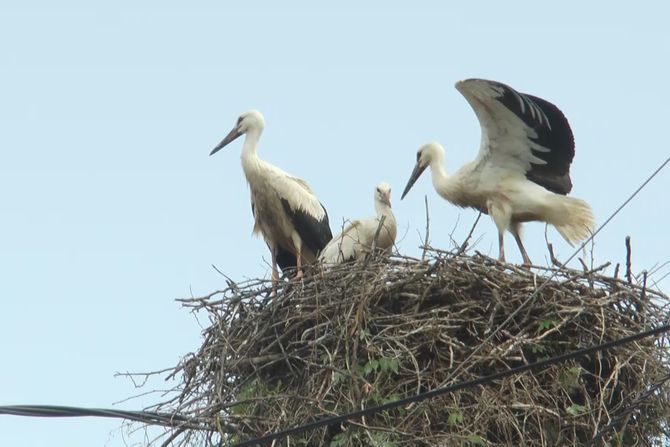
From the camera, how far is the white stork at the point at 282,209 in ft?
37.0

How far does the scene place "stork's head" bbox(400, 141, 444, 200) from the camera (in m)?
11.0

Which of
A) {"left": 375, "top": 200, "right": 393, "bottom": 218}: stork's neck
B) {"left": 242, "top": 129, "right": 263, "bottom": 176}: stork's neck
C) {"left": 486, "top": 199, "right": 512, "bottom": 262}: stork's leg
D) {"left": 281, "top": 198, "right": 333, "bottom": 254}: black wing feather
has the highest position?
{"left": 242, "top": 129, "right": 263, "bottom": 176}: stork's neck

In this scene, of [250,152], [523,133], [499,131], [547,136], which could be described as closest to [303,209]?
[250,152]

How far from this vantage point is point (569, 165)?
34.4 ft

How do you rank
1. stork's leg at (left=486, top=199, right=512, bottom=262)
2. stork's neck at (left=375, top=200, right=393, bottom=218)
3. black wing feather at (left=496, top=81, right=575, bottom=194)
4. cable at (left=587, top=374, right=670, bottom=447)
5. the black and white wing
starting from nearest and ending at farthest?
cable at (left=587, top=374, right=670, bottom=447) < black wing feather at (left=496, top=81, right=575, bottom=194) < stork's leg at (left=486, top=199, right=512, bottom=262) < stork's neck at (left=375, top=200, right=393, bottom=218) < the black and white wing

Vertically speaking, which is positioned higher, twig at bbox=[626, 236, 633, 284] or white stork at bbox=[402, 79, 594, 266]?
white stork at bbox=[402, 79, 594, 266]

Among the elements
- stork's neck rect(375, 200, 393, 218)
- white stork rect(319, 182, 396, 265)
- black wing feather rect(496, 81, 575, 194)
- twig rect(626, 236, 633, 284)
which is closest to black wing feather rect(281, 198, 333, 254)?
white stork rect(319, 182, 396, 265)

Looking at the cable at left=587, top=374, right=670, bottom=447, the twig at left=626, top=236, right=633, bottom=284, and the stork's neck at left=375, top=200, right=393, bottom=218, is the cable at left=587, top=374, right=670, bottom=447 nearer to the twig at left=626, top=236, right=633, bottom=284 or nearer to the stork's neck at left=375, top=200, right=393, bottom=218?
the twig at left=626, top=236, right=633, bottom=284

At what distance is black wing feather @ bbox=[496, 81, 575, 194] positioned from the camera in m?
10.1

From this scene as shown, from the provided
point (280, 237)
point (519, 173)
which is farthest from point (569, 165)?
point (280, 237)

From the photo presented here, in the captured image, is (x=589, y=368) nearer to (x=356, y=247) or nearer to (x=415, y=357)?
(x=415, y=357)

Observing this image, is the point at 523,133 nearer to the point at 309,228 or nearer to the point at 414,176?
the point at 414,176

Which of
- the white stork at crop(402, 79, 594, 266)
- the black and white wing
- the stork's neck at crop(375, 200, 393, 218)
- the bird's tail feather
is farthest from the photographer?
the black and white wing

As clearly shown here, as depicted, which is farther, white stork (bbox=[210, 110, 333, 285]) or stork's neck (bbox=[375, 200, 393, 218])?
white stork (bbox=[210, 110, 333, 285])
